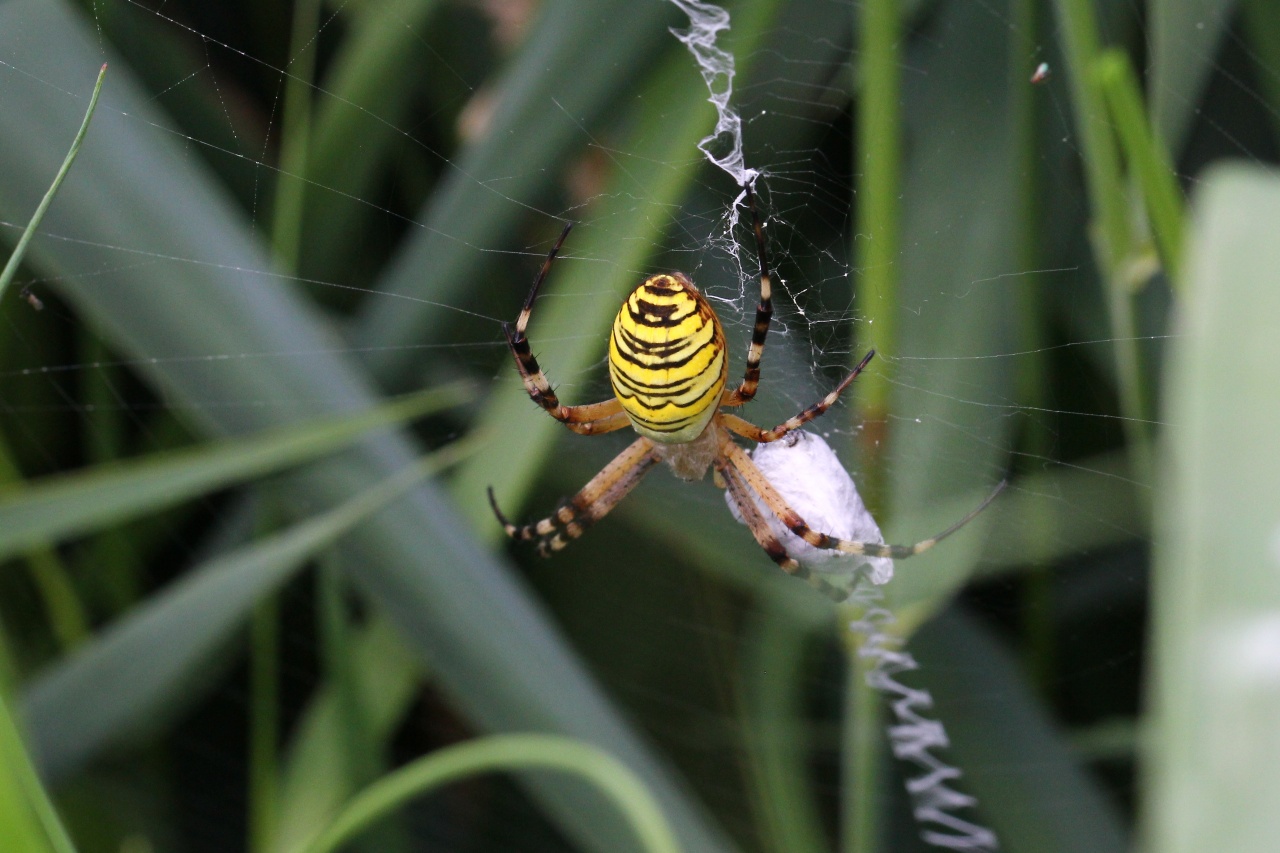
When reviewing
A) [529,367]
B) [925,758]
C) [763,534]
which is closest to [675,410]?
[529,367]

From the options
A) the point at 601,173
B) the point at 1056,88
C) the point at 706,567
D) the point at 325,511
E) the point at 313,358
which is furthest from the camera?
the point at 706,567

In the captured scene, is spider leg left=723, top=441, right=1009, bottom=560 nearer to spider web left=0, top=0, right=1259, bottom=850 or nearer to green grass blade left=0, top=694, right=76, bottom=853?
spider web left=0, top=0, right=1259, bottom=850

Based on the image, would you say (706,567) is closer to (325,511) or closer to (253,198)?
(325,511)

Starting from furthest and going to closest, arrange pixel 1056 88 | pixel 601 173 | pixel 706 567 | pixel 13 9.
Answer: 1. pixel 706 567
2. pixel 601 173
3. pixel 1056 88
4. pixel 13 9

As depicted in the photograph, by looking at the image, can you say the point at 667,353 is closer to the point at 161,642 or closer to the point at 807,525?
the point at 807,525

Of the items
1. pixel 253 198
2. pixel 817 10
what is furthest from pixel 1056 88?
pixel 253 198

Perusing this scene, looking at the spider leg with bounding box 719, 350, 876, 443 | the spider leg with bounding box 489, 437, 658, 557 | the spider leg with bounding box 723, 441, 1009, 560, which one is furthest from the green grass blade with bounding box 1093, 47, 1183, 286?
the spider leg with bounding box 489, 437, 658, 557

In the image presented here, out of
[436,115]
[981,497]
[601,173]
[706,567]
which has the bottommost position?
[706,567]
